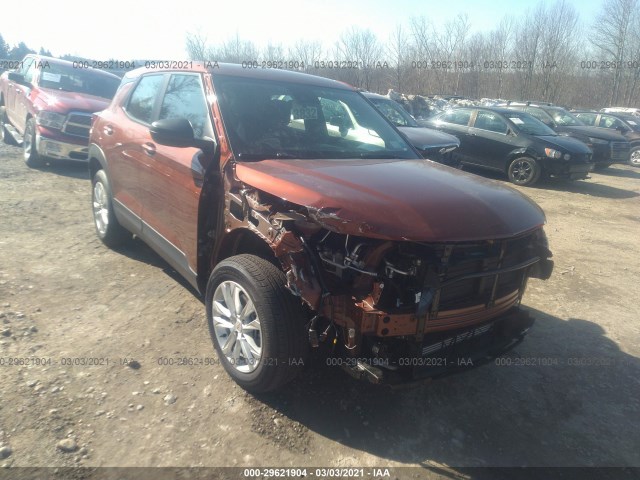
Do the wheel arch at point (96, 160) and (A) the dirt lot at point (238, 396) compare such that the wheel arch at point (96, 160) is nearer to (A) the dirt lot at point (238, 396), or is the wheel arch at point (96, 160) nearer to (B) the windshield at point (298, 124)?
(A) the dirt lot at point (238, 396)

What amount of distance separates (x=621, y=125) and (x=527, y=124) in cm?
634

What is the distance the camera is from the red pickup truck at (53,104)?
316 inches

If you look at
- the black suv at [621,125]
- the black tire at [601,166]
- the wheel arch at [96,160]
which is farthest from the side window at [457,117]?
the wheel arch at [96,160]

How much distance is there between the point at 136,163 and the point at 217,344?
1874 millimetres

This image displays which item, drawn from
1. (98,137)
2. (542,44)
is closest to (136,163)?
(98,137)

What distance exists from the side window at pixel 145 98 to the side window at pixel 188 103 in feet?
0.80

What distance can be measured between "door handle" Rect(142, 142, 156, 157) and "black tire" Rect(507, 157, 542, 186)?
917cm

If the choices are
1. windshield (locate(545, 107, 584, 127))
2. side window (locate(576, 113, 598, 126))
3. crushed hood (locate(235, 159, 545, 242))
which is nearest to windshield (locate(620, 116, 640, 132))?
side window (locate(576, 113, 598, 126))

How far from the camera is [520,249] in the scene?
286 cm

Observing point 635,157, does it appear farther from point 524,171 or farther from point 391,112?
point 391,112

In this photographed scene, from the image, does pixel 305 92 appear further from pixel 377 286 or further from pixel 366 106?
pixel 377 286

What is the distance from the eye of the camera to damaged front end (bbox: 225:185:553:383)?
233 centimetres

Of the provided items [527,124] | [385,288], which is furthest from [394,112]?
[385,288]

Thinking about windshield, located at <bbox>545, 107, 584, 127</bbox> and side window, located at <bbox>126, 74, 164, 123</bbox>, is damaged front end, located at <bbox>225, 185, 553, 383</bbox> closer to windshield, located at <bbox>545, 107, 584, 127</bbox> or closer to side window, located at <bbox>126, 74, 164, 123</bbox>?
side window, located at <bbox>126, 74, 164, 123</bbox>
